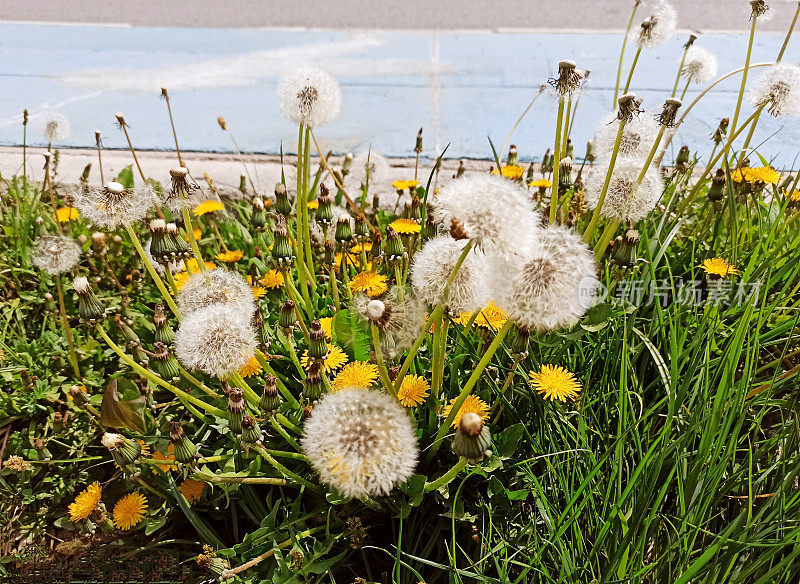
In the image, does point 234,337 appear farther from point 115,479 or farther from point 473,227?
point 115,479

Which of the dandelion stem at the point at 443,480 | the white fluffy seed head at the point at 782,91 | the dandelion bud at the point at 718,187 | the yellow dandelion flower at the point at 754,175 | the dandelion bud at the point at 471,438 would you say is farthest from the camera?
the yellow dandelion flower at the point at 754,175

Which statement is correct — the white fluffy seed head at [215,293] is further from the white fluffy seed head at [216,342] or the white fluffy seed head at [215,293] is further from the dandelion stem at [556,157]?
the dandelion stem at [556,157]

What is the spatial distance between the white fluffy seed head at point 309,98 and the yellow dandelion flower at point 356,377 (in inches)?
25.9

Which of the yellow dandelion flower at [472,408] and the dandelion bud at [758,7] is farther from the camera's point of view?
the dandelion bud at [758,7]

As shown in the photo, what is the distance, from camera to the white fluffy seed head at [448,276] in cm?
134

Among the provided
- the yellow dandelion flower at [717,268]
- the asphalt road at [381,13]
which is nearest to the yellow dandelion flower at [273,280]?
the yellow dandelion flower at [717,268]

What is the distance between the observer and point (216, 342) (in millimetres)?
1372

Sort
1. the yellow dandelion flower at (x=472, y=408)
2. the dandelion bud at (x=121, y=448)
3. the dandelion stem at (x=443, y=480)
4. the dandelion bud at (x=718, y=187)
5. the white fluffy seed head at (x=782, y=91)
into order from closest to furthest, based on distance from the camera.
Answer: the dandelion stem at (x=443, y=480) < the dandelion bud at (x=121, y=448) < the yellow dandelion flower at (x=472, y=408) < the white fluffy seed head at (x=782, y=91) < the dandelion bud at (x=718, y=187)

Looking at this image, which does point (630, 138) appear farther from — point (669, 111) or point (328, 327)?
point (328, 327)

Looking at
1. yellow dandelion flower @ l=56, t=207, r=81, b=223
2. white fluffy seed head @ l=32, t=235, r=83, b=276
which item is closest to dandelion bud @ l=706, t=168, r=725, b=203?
white fluffy seed head @ l=32, t=235, r=83, b=276

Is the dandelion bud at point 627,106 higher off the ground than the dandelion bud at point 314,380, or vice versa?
the dandelion bud at point 627,106

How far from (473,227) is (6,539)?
5.30 feet

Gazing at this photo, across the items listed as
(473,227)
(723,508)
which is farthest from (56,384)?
(723,508)

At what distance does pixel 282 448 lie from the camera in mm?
1646
